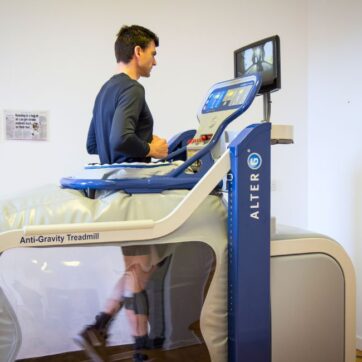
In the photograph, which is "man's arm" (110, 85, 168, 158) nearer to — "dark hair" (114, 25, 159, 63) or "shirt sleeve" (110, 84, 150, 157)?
"shirt sleeve" (110, 84, 150, 157)

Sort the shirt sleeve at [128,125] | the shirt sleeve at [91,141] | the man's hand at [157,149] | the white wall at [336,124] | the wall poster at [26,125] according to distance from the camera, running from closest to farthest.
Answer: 1. the shirt sleeve at [128,125]
2. the man's hand at [157,149]
3. the shirt sleeve at [91,141]
4. the white wall at [336,124]
5. the wall poster at [26,125]

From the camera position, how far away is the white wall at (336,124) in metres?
2.28

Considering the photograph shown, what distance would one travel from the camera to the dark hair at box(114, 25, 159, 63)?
63.2 inches

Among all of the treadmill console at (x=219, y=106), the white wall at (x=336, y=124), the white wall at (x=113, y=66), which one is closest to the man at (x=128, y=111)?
the treadmill console at (x=219, y=106)

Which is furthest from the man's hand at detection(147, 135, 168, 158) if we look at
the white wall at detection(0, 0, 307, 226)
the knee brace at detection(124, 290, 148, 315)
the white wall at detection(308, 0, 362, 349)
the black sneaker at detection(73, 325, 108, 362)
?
the white wall at detection(308, 0, 362, 349)

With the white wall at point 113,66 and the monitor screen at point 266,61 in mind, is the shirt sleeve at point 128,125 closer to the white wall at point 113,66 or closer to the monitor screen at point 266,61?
the monitor screen at point 266,61

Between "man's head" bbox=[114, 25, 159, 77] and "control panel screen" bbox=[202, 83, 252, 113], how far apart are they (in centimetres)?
27

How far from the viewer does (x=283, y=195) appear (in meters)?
2.77

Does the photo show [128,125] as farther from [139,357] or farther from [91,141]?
[139,357]

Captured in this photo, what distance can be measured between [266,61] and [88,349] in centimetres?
117

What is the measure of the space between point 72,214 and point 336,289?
0.88 metres

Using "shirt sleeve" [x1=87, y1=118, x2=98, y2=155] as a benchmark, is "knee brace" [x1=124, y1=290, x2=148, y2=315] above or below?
below

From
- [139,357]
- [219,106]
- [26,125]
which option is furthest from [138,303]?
[26,125]

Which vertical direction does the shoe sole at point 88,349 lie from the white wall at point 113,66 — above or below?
below
